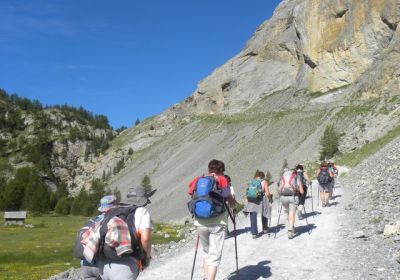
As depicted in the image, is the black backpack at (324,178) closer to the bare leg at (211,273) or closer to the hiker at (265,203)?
the hiker at (265,203)

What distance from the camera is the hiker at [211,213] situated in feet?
31.6

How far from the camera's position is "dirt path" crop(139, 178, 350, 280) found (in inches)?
459

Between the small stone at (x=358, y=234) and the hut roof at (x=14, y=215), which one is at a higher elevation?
the small stone at (x=358, y=234)

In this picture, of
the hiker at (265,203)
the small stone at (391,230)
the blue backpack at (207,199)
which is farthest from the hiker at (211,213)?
the hiker at (265,203)

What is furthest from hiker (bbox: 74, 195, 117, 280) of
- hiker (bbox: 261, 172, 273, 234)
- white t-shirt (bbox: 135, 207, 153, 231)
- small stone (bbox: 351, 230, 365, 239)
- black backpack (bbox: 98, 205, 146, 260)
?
hiker (bbox: 261, 172, 273, 234)

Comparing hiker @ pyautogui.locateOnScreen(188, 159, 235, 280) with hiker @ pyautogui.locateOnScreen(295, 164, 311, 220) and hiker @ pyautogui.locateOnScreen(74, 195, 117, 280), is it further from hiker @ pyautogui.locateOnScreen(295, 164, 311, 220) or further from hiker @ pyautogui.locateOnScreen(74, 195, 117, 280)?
hiker @ pyautogui.locateOnScreen(295, 164, 311, 220)

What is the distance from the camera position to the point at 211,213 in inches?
379

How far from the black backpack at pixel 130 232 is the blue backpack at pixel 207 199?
119 inches

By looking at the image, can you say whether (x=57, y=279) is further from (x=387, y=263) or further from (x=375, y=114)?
(x=375, y=114)

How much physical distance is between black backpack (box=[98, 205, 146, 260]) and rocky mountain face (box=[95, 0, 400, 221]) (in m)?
62.2

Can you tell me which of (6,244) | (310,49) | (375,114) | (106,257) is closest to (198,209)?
(106,257)

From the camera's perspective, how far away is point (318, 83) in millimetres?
118000

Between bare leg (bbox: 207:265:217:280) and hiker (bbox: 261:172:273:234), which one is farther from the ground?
hiker (bbox: 261:172:273:234)

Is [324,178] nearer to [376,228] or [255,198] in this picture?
[255,198]
